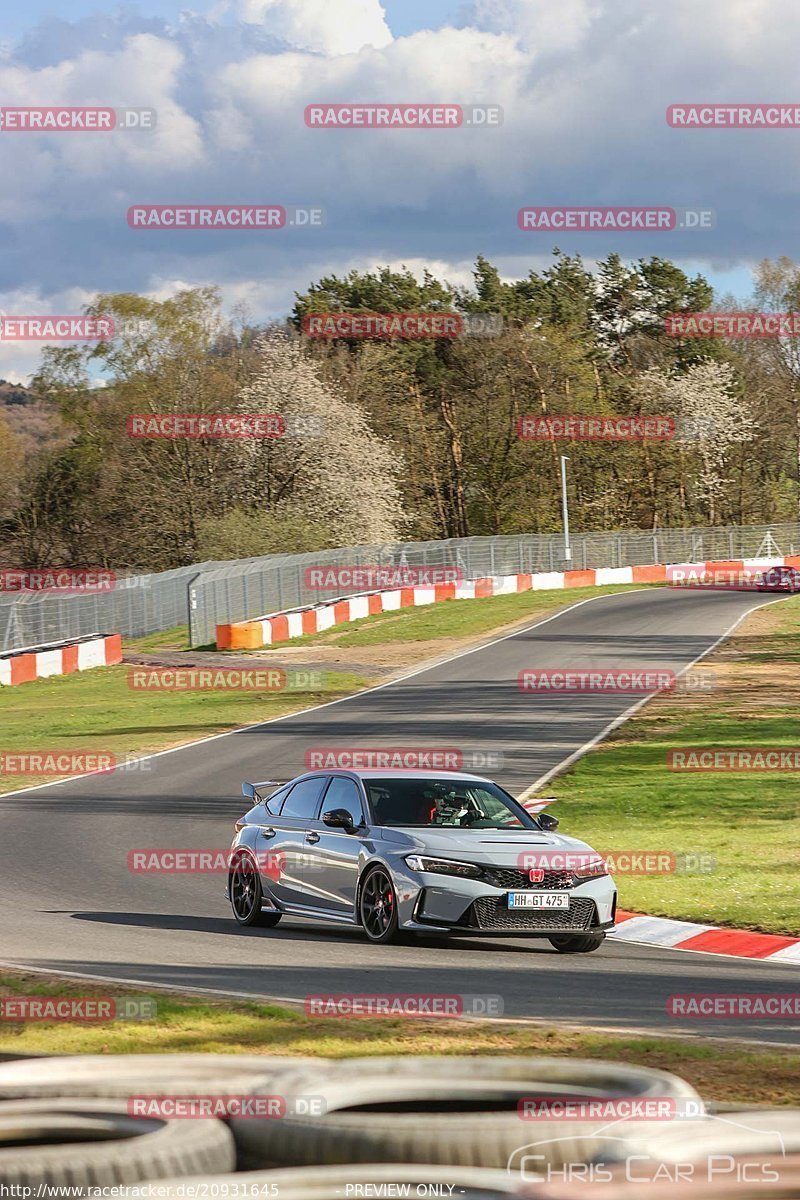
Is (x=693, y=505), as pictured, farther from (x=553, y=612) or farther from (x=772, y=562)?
(x=553, y=612)

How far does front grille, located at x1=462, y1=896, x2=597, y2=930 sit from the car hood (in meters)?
0.34

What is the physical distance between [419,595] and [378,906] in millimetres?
46375

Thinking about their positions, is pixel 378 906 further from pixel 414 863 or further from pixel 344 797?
pixel 344 797

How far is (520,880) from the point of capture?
1266 centimetres

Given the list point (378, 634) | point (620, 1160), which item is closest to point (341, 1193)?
point (620, 1160)

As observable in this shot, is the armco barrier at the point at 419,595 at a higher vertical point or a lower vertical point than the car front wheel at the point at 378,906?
higher

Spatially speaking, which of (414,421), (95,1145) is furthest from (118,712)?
(414,421)

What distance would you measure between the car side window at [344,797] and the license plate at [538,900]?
1.74m

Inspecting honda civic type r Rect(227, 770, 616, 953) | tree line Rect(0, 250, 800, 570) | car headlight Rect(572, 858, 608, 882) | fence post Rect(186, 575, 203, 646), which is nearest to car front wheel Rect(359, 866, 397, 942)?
honda civic type r Rect(227, 770, 616, 953)

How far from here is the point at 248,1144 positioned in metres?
5.84

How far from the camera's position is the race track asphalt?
10.9 metres

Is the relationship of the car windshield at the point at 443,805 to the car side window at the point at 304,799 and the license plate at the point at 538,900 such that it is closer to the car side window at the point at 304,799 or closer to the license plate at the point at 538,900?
the car side window at the point at 304,799

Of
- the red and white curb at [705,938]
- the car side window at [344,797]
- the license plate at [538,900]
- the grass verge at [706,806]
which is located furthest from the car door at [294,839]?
the grass verge at [706,806]

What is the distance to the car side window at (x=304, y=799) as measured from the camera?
14.4 meters
